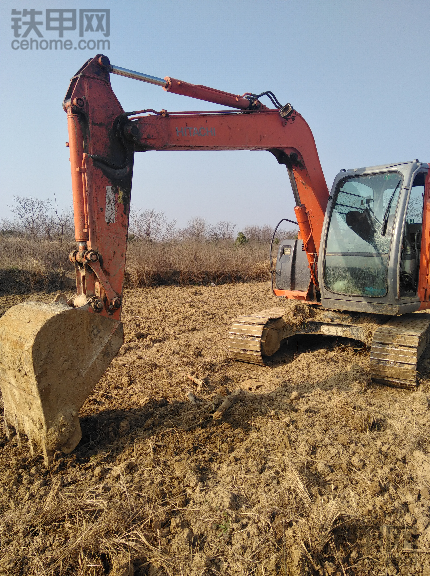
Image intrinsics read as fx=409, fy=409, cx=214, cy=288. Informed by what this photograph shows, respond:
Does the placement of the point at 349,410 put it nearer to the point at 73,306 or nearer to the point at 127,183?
the point at 73,306

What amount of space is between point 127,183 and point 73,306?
47.4 inches

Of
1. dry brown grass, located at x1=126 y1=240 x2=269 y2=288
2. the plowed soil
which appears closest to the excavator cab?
→ the plowed soil

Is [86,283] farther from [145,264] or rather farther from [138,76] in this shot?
[145,264]

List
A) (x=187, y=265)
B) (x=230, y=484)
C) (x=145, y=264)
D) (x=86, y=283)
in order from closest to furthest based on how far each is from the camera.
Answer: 1. (x=230, y=484)
2. (x=86, y=283)
3. (x=145, y=264)
4. (x=187, y=265)

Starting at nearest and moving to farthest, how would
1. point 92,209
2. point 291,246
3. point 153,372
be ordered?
point 92,209, point 153,372, point 291,246

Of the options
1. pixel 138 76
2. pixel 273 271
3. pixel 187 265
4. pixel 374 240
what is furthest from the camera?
pixel 187 265

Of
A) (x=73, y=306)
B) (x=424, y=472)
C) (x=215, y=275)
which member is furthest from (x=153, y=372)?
(x=215, y=275)

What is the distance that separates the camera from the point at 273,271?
617cm

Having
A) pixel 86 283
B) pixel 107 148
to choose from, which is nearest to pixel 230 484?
pixel 86 283

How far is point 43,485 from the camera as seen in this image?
9.77 feet

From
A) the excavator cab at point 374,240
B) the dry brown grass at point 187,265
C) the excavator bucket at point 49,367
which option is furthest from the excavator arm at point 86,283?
the dry brown grass at point 187,265

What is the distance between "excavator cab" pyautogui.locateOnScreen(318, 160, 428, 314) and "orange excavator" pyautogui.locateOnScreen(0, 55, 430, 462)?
0.01 metres

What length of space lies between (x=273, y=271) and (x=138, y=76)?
3.28 m

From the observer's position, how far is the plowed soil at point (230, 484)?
2398 millimetres
